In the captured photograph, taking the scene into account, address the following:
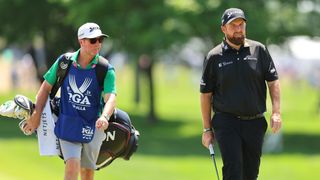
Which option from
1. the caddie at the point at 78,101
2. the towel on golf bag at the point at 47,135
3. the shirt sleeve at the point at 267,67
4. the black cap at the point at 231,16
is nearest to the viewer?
the black cap at the point at 231,16

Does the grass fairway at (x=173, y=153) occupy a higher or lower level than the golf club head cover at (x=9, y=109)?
lower

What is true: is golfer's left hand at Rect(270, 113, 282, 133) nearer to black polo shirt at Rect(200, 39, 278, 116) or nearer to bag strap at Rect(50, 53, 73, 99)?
black polo shirt at Rect(200, 39, 278, 116)

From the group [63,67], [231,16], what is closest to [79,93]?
[63,67]

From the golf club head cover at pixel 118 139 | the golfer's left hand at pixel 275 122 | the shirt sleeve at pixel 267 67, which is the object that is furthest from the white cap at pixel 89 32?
the golfer's left hand at pixel 275 122

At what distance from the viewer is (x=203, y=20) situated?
87.2 ft

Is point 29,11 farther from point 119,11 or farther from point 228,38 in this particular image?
point 228,38

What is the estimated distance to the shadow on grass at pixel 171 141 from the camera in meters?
25.5

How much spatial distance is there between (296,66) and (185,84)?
8542 mm

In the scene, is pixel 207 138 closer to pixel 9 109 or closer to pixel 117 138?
pixel 117 138

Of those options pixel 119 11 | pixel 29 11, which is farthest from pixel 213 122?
pixel 29 11

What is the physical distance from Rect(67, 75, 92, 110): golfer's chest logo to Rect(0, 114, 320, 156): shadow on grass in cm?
1513

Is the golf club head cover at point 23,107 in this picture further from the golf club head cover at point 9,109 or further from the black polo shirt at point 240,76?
the black polo shirt at point 240,76

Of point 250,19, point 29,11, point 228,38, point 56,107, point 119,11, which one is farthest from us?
point 29,11

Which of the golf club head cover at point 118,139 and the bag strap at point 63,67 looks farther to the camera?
the golf club head cover at point 118,139
